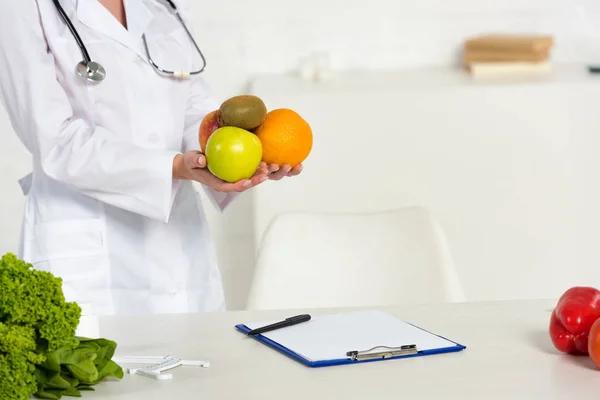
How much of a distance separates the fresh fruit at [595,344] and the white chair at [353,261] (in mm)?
761

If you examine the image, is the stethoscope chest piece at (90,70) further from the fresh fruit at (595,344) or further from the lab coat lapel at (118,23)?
the fresh fruit at (595,344)

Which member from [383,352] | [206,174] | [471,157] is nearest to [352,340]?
[383,352]

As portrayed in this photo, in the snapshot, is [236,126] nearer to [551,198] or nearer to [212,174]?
[212,174]

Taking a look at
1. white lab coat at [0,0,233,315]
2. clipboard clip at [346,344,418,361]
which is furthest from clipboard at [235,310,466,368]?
white lab coat at [0,0,233,315]

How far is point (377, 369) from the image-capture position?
1.32 metres

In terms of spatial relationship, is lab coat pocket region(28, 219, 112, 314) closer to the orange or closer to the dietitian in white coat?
the dietitian in white coat

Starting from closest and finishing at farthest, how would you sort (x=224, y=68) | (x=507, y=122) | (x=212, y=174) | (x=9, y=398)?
(x=9, y=398)
(x=212, y=174)
(x=507, y=122)
(x=224, y=68)

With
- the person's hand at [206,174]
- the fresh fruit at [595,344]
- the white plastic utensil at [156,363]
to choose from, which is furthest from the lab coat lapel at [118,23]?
the fresh fruit at [595,344]

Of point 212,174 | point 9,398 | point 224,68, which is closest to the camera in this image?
point 9,398

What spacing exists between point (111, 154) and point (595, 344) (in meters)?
0.93

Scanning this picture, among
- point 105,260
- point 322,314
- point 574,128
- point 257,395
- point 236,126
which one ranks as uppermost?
point 574,128

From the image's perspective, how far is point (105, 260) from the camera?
1939 mm

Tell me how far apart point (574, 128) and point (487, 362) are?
1.63m

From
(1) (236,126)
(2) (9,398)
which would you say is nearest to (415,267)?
(1) (236,126)
